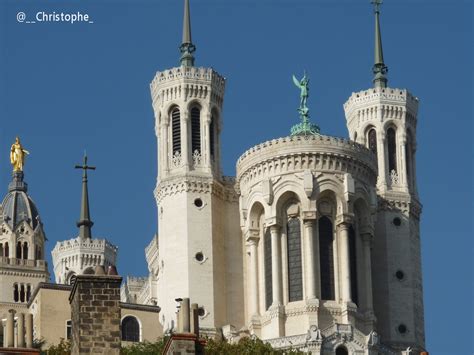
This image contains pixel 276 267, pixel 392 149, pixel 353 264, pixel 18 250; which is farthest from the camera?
pixel 18 250

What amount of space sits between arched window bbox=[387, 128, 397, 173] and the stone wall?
8123 cm

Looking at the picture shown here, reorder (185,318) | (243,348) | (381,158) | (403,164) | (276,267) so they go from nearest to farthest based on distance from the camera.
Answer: (185,318)
(243,348)
(276,267)
(381,158)
(403,164)

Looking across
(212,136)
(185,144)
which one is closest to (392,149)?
(212,136)

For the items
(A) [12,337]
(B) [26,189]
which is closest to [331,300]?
(B) [26,189]

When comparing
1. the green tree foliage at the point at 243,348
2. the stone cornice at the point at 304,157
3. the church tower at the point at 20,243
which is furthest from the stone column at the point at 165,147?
the church tower at the point at 20,243

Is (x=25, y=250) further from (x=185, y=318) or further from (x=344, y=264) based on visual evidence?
(x=185, y=318)

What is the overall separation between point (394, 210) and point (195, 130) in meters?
13.6

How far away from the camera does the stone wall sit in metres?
44.6

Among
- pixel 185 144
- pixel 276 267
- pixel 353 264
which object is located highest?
pixel 185 144

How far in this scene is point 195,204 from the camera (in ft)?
387

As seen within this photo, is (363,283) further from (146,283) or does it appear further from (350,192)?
(146,283)

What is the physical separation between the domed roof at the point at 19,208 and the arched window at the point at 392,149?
118 feet

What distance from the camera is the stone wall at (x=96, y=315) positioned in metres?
44.6

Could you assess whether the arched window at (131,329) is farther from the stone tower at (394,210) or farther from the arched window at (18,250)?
the arched window at (18,250)
